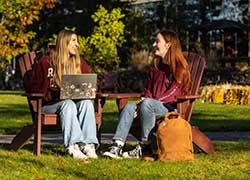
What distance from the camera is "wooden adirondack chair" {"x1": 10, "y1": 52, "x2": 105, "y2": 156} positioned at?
7156mm

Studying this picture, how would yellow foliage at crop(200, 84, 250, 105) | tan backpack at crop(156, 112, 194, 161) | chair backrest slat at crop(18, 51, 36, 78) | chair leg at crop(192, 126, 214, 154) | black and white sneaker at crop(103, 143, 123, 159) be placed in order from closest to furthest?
tan backpack at crop(156, 112, 194, 161), black and white sneaker at crop(103, 143, 123, 159), chair leg at crop(192, 126, 214, 154), chair backrest slat at crop(18, 51, 36, 78), yellow foliage at crop(200, 84, 250, 105)

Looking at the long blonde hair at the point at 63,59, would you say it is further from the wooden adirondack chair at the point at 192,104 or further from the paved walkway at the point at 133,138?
the paved walkway at the point at 133,138

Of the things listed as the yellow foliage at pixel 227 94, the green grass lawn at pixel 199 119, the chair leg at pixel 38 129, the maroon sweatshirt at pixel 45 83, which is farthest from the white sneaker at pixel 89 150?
the yellow foliage at pixel 227 94

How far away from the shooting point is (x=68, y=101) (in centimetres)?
719

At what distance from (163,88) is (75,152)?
1160 mm

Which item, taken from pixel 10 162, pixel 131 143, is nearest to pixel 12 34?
pixel 131 143

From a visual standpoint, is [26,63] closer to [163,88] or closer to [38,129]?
[38,129]

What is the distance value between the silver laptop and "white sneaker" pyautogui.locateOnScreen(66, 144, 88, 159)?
0.53 metres

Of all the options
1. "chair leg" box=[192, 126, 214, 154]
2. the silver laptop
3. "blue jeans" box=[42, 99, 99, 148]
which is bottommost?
"chair leg" box=[192, 126, 214, 154]

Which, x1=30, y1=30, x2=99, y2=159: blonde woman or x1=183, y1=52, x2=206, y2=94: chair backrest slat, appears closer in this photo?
x1=30, y1=30, x2=99, y2=159: blonde woman

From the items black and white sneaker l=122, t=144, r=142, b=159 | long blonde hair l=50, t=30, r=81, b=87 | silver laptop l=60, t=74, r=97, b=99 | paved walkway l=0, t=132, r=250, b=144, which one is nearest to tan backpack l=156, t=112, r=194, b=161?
black and white sneaker l=122, t=144, r=142, b=159

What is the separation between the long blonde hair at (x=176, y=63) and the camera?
725 cm

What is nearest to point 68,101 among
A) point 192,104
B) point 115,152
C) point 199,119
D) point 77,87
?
point 77,87

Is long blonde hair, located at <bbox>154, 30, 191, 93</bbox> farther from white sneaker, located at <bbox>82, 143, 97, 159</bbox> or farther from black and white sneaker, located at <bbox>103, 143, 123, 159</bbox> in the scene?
white sneaker, located at <bbox>82, 143, 97, 159</bbox>
